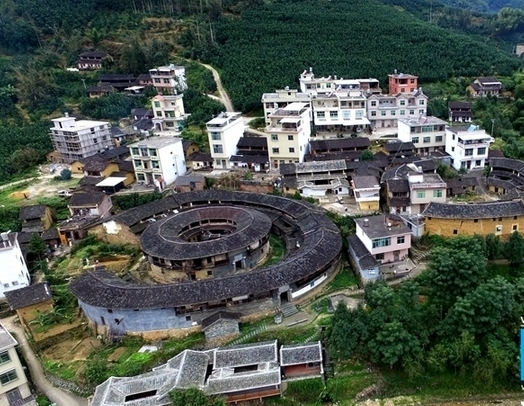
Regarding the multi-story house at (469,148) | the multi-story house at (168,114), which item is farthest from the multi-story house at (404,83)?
the multi-story house at (168,114)

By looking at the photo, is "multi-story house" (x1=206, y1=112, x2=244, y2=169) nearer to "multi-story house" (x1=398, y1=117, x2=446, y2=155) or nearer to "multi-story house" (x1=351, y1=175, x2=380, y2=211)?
"multi-story house" (x1=351, y1=175, x2=380, y2=211)

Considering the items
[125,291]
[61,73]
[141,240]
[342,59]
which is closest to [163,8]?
[61,73]

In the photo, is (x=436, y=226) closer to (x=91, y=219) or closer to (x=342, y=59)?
(x=91, y=219)

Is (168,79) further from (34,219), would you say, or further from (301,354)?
(301,354)

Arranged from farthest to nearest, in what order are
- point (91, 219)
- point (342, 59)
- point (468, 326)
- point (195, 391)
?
point (342, 59)
point (91, 219)
point (468, 326)
point (195, 391)

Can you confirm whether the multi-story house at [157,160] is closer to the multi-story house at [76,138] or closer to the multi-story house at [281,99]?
the multi-story house at [76,138]

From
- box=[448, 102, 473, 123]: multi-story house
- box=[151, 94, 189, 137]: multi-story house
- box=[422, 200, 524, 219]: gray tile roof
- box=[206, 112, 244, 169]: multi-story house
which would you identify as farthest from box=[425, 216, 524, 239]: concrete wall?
box=[151, 94, 189, 137]: multi-story house
